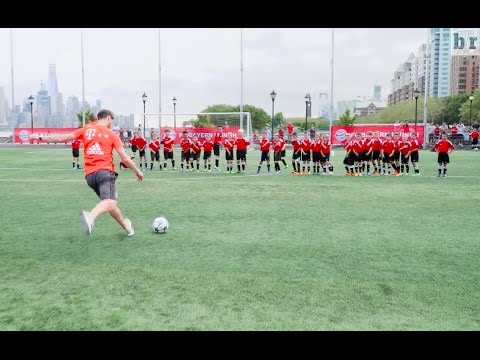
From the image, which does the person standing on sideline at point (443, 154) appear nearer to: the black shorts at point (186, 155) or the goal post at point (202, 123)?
the black shorts at point (186, 155)

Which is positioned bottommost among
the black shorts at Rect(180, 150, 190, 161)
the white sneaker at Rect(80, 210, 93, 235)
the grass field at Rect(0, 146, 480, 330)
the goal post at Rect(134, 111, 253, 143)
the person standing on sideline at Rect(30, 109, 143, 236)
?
the grass field at Rect(0, 146, 480, 330)

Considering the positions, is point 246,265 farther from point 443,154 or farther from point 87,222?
point 443,154

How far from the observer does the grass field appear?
14.9 feet

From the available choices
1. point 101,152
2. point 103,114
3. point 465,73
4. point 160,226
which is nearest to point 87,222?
point 101,152

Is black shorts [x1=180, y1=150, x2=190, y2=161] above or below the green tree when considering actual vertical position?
below

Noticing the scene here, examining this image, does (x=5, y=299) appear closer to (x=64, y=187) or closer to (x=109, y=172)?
(x=109, y=172)

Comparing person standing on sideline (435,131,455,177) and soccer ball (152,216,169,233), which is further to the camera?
person standing on sideline (435,131,455,177)

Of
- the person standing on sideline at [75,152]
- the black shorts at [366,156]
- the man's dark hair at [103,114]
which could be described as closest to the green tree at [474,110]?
the black shorts at [366,156]

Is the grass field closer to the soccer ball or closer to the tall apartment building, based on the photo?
the soccer ball

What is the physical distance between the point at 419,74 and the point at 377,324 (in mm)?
168720

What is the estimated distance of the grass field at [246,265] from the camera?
4.54 m

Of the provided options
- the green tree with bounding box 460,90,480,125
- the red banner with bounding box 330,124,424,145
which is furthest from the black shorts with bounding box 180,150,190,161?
the green tree with bounding box 460,90,480,125

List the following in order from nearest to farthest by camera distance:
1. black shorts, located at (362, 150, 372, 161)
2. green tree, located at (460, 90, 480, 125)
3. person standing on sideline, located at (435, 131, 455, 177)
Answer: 1. person standing on sideline, located at (435, 131, 455, 177)
2. black shorts, located at (362, 150, 372, 161)
3. green tree, located at (460, 90, 480, 125)

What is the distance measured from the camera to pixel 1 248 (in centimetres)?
736
